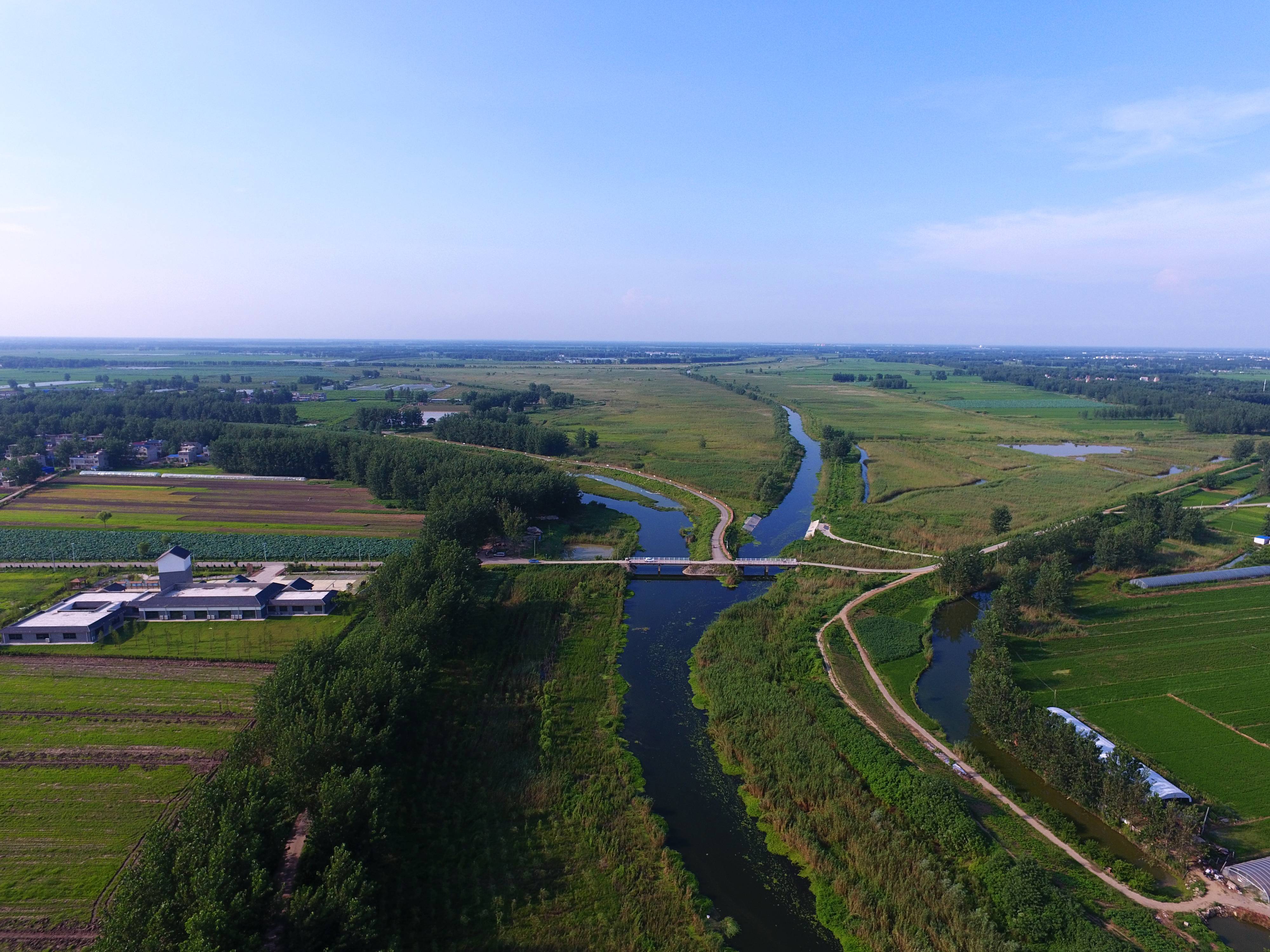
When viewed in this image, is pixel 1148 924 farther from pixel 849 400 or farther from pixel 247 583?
pixel 849 400

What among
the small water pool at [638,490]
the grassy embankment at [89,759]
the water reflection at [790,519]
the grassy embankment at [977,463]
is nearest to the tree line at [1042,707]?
the grassy embankment at [977,463]

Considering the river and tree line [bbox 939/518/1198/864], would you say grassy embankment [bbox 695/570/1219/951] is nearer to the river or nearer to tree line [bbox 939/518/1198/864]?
the river

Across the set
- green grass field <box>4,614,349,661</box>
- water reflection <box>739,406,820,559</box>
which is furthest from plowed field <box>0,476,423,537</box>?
water reflection <box>739,406,820,559</box>

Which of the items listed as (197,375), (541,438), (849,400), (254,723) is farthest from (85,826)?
(197,375)

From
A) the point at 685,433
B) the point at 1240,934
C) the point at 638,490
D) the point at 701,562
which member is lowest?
the point at 1240,934

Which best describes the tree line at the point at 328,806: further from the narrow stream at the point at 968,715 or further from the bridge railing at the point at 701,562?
the narrow stream at the point at 968,715

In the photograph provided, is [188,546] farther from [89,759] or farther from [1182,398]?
[1182,398]

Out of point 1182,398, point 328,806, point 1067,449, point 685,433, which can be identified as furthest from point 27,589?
point 1182,398
